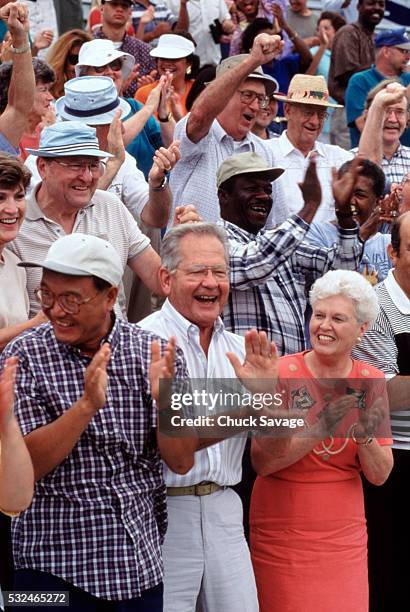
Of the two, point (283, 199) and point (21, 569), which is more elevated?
point (283, 199)

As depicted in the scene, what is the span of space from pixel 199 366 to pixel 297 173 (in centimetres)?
221

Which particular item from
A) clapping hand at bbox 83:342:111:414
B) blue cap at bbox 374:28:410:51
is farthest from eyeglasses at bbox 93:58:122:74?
clapping hand at bbox 83:342:111:414

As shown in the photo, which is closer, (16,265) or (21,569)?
(21,569)

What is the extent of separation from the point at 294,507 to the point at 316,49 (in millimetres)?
7627

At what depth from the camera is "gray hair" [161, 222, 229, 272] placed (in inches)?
172

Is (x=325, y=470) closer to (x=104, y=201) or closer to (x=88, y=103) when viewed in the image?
(x=104, y=201)

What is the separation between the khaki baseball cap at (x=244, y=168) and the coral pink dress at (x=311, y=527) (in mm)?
972

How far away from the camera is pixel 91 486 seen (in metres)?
3.69

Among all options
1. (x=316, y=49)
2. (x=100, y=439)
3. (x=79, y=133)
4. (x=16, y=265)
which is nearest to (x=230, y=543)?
(x=100, y=439)

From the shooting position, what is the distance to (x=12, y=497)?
3533 mm

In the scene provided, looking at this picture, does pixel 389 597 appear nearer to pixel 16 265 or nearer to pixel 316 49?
pixel 16 265

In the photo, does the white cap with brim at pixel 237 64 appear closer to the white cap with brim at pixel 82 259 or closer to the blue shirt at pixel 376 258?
the blue shirt at pixel 376 258
